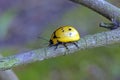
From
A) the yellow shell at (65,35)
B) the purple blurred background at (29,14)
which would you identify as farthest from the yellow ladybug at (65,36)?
the purple blurred background at (29,14)

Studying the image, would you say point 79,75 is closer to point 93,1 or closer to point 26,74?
point 26,74

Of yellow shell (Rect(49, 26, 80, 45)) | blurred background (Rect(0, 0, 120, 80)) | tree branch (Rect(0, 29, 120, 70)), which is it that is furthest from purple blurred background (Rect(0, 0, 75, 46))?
tree branch (Rect(0, 29, 120, 70))

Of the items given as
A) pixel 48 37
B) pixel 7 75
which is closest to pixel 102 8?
pixel 7 75

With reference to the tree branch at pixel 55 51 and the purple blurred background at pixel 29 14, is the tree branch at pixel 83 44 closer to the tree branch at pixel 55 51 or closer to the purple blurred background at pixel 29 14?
the tree branch at pixel 55 51

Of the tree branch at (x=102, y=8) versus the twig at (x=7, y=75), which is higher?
the tree branch at (x=102, y=8)

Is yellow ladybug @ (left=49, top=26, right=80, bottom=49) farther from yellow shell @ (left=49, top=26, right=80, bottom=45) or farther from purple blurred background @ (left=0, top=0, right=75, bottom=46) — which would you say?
purple blurred background @ (left=0, top=0, right=75, bottom=46)
